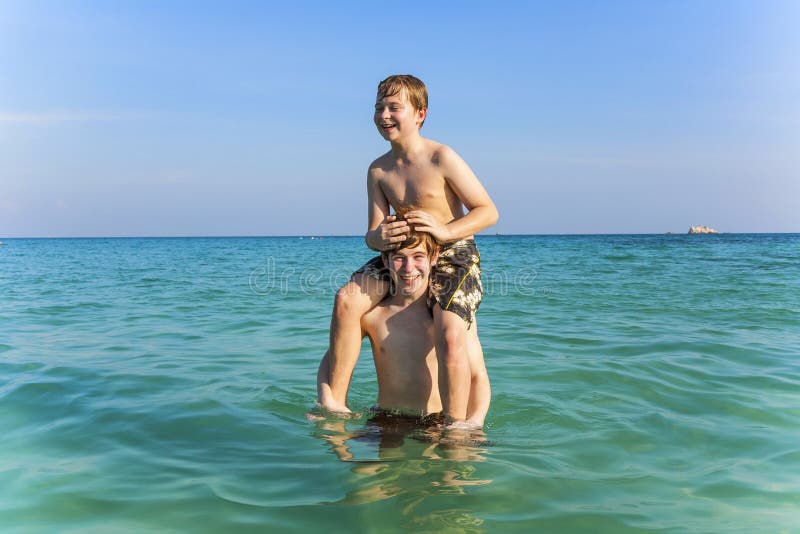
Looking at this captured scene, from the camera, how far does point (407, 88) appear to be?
12.2 ft

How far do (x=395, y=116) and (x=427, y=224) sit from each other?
2.32ft

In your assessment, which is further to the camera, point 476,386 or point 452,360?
point 476,386

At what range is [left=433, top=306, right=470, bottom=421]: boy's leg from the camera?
3494 millimetres

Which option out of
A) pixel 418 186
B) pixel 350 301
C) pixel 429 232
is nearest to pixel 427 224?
A: pixel 429 232

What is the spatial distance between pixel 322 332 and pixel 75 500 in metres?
5.29

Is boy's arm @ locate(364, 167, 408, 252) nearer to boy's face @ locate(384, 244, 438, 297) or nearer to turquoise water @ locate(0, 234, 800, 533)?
boy's face @ locate(384, 244, 438, 297)

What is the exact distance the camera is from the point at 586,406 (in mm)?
4520

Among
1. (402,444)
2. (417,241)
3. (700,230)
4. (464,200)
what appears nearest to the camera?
(402,444)

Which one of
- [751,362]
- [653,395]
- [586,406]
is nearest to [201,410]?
[586,406]

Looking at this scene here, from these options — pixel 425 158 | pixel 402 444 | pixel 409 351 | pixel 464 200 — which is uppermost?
pixel 425 158

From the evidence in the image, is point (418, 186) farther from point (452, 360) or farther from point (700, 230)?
point (700, 230)

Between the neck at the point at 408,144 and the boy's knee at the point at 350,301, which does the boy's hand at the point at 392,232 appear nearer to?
the boy's knee at the point at 350,301

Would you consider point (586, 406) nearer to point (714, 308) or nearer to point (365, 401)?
point (365, 401)

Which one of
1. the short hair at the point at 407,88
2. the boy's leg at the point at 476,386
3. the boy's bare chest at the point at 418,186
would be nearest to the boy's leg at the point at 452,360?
the boy's leg at the point at 476,386
